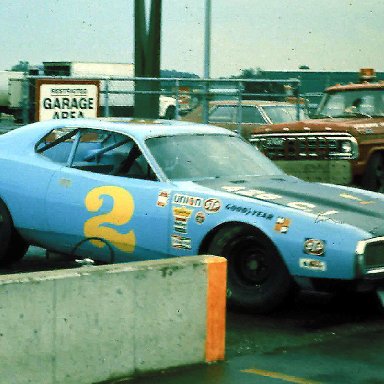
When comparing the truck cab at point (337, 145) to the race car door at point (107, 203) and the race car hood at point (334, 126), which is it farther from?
the race car door at point (107, 203)

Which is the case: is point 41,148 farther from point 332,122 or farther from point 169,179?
point 332,122

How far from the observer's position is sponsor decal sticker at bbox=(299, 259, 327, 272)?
812 centimetres

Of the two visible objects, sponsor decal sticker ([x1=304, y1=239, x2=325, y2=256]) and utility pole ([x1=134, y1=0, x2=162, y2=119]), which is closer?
sponsor decal sticker ([x1=304, y1=239, x2=325, y2=256])

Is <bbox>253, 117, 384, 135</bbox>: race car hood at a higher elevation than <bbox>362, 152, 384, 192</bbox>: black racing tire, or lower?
higher

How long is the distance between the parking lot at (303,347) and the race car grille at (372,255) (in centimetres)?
46

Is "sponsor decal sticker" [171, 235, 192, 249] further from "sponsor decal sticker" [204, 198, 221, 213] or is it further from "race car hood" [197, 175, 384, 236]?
"race car hood" [197, 175, 384, 236]

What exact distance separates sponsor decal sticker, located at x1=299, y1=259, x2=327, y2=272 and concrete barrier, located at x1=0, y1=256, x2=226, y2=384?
143cm

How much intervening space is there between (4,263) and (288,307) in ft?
9.77

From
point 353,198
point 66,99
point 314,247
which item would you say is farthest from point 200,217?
point 66,99

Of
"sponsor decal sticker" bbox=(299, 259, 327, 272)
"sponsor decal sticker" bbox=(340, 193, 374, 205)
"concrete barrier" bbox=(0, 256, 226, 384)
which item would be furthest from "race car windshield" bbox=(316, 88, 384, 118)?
"concrete barrier" bbox=(0, 256, 226, 384)

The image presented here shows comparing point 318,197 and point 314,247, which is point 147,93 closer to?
point 318,197

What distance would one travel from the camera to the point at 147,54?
20797 millimetres

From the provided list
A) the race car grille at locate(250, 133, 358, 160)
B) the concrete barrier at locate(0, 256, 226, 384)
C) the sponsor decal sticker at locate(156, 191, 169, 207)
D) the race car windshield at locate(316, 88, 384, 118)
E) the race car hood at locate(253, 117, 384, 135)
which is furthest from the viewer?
the race car windshield at locate(316, 88, 384, 118)

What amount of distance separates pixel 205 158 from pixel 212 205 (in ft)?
3.36
